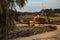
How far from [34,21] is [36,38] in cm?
277

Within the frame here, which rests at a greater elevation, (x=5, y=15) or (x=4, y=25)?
(x=5, y=15)

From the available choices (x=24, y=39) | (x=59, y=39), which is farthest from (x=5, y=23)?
(x=59, y=39)

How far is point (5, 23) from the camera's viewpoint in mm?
2291

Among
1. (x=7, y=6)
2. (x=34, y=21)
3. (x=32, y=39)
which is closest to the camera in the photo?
(x=7, y=6)

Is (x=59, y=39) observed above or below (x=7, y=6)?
below

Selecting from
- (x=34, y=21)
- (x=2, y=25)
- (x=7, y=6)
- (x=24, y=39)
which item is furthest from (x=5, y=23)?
(x=34, y=21)

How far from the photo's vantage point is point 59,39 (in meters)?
3.80

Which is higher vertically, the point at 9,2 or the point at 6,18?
the point at 9,2

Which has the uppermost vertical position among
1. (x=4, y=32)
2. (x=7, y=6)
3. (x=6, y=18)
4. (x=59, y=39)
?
(x=7, y=6)

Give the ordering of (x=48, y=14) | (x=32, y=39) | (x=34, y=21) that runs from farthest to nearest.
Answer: (x=48, y=14) < (x=34, y=21) < (x=32, y=39)

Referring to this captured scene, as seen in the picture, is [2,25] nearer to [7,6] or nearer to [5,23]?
[5,23]

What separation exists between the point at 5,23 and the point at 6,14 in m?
0.12

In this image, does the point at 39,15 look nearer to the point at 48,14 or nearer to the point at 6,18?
the point at 48,14

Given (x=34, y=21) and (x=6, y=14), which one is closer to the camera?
(x=6, y=14)
